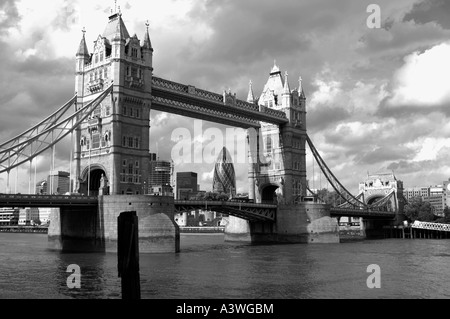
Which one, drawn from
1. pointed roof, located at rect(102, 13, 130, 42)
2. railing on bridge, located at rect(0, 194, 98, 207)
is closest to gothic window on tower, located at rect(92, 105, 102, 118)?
pointed roof, located at rect(102, 13, 130, 42)

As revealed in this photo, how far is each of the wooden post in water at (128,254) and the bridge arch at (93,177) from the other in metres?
56.0

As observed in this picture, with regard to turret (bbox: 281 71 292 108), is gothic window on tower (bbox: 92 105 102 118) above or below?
below

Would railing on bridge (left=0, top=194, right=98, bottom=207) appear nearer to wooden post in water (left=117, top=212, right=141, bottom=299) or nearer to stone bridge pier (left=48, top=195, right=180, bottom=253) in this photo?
stone bridge pier (left=48, top=195, right=180, bottom=253)

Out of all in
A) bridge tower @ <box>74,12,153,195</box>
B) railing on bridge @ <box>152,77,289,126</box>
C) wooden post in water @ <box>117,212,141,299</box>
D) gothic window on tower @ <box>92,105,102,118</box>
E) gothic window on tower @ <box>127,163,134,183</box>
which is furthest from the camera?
railing on bridge @ <box>152,77,289,126</box>

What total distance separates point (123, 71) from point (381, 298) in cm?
4852

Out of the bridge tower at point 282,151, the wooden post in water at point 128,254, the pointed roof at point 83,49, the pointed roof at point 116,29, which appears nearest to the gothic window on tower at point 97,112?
the pointed roof at point 83,49

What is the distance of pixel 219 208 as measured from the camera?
7912 cm

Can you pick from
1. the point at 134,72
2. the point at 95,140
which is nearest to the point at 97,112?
the point at 95,140

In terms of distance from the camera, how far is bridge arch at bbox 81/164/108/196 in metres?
70.5

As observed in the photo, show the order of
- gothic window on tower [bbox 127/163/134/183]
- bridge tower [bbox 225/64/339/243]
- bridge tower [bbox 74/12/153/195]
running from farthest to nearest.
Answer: bridge tower [bbox 225/64/339/243] < gothic window on tower [bbox 127/163/134/183] < bridge tower [bbox 74/12/153/195]

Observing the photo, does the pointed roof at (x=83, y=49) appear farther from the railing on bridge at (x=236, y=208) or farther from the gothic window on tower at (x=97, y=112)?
the railing on bridge at (x=236, y=208)

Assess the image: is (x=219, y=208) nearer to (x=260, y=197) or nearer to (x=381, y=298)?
(x=260, y=197)

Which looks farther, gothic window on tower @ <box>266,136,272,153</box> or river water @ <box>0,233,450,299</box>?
gothic window on tower @ <box>266,136,272,153</box>

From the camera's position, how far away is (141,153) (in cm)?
7106
